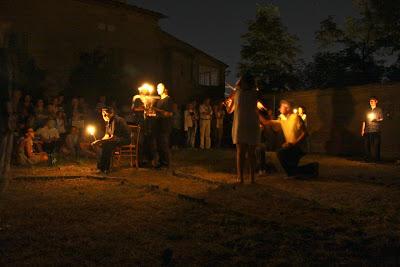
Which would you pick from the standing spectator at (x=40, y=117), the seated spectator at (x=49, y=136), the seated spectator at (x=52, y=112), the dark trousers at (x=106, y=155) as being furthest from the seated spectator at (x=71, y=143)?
the dark trousers at (x=106, y=155)

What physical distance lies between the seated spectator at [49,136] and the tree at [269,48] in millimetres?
22156

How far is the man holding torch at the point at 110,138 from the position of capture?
11070mm

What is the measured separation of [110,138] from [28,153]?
3.33 metres

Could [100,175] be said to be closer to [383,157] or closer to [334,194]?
[334,194]

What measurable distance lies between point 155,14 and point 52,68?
827 cm

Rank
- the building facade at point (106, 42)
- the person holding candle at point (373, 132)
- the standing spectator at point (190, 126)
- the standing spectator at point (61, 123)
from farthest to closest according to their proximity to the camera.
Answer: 1. the building facade at point (106, 42)
2. the standing spectator at point (190, 126)
3. the standing spectator at point (61, 123)
4. the person holding candle at point (373, 132)

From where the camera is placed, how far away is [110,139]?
36.3ft

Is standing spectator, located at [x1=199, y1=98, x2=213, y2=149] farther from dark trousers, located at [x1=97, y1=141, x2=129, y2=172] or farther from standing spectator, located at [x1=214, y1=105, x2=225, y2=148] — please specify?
dark trousers, located at [x1=97, y1=141, x2=129, y2=172]

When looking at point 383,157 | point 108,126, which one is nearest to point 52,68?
point 108,126

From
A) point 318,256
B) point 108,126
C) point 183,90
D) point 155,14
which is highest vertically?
point 155,14

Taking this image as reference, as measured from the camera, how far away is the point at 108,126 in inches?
444

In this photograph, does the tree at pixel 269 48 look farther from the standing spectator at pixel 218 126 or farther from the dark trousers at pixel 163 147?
the dark trousers at pixel 163 147

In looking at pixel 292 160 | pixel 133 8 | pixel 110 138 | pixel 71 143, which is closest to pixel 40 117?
pixel 71 143

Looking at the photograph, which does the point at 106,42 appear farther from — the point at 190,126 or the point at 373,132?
the point at 373,132
